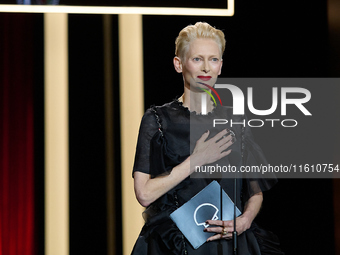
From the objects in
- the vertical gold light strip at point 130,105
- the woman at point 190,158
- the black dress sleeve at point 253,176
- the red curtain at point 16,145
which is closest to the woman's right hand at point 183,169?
the woman at point 190,158

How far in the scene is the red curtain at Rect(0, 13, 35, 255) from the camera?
2.77 meters

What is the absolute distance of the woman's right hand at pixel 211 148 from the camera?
1.69 metres

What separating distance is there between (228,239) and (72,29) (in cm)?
175

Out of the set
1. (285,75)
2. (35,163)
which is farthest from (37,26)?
(285,75)

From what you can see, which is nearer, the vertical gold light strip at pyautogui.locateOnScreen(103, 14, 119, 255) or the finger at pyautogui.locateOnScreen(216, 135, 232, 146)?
the finger at pyautogui.locateOnScreen(216, 135, 232, 146)

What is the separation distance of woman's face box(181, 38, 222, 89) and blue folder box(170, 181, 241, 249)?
440mm

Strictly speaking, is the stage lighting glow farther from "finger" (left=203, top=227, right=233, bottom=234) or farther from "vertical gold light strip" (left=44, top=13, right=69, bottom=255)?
"finger" (left=203, top=227, right=233, bottom=234)

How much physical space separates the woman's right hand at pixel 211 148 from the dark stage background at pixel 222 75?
1091 millimetres

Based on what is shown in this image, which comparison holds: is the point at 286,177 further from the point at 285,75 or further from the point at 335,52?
the point at 335,52

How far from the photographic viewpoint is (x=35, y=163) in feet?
9.12

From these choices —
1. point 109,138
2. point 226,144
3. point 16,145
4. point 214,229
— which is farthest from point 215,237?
point 16,145

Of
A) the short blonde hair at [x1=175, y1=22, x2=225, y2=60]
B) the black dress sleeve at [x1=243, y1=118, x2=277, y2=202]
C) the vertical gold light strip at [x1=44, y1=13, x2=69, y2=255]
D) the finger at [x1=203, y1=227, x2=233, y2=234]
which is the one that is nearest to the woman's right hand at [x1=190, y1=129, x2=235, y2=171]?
the black dress sleeve at [x1=243, y1=118, x2=277, y2=202]

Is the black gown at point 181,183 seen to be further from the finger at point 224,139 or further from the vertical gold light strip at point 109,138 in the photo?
the vertical gold light strip at point 109,138

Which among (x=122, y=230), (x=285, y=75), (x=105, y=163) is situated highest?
(x=285, y=75)
